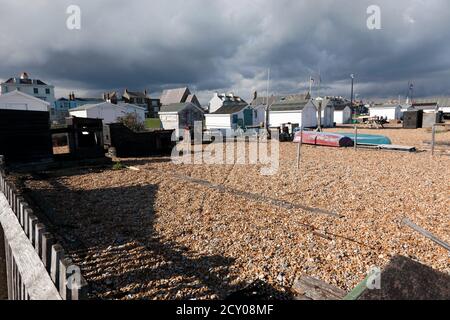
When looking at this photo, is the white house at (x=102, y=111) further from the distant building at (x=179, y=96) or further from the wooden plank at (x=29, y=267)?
the wooden plank at (x=29, y=267)

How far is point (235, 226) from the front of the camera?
217 inches

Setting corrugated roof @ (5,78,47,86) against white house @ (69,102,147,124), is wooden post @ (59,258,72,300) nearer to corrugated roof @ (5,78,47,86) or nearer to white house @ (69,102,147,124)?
white house @ (69,102,147,124)

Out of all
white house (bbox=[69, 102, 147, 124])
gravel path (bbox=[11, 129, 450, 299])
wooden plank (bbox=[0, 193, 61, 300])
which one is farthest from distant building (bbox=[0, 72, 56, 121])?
wooden plank (bbox=[0, 193, 61, 300])

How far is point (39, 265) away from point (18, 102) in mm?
35878

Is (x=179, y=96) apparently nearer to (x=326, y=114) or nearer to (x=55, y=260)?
(x=326, y=114)

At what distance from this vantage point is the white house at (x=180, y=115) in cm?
4012

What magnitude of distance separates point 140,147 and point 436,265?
14.2m

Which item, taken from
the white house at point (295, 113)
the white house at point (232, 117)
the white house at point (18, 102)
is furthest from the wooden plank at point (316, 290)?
the white house at point (295, 113)

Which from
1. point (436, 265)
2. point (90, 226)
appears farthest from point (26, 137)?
point (436, 265)

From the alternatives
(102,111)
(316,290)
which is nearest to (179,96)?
(102,111)

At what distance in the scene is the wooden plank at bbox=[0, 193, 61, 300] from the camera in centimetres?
217

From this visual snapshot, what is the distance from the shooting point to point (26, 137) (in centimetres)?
→ 1120

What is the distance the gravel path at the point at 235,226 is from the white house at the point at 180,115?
3058 centimetres

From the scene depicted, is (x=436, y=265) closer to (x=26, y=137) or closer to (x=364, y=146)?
(x=26, y=137)
